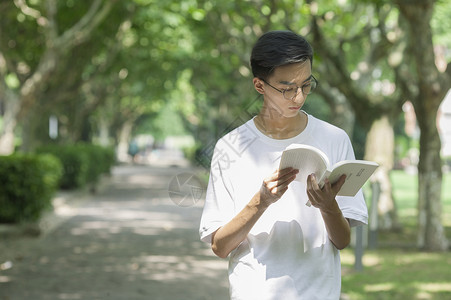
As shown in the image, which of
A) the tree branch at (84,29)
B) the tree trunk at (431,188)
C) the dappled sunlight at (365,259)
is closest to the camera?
the dappled sunlight at (365,259)

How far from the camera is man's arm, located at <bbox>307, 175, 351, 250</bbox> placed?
7.48 ft

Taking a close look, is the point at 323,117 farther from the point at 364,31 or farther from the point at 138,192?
the point at 138,192

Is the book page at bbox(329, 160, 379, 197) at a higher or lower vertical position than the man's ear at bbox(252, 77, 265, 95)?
lower

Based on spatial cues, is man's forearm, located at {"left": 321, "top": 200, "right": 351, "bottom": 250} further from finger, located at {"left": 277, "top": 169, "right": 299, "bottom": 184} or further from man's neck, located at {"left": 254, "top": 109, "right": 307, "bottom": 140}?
man's neck, located at {"left": 254, "top": 109, "right": 307, "bottom": 140}

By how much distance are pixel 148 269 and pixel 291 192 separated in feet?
23.0

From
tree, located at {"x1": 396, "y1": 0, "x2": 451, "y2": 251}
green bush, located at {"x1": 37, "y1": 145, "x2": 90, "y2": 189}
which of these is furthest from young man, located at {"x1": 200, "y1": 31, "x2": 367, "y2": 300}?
green bush, located at {"x1": 37, "y1": 145, "x2": 90, "y2": 189}

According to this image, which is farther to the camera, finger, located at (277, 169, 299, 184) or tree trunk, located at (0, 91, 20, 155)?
tree trunk, located at (0, 91, 20, 155)

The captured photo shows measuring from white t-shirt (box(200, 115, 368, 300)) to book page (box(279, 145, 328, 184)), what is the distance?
186 millimetres

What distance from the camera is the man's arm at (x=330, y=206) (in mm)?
2281

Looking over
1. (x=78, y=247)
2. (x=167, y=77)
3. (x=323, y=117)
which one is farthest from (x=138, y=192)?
(x=323, y=117)

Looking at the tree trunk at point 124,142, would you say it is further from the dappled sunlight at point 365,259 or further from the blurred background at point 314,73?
the dappled sunlight at point 365,259

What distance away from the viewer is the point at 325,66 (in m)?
12.9

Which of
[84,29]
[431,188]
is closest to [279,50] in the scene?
[431,188]

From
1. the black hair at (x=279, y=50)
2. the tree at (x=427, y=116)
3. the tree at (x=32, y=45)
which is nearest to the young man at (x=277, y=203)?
the black hair at (x=279, y=50)
